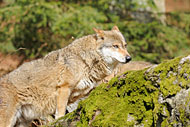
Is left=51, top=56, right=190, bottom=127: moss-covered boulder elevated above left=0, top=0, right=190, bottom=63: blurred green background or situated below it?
above

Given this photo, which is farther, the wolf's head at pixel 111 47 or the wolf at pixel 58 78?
the wolf's head at pixel 111 47

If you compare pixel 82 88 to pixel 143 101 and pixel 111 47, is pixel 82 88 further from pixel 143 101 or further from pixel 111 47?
pixel 143 101

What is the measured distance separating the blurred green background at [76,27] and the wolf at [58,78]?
164 inches

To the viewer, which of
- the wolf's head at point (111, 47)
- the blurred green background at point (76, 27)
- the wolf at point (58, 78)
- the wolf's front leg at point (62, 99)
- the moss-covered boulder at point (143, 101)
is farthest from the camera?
the blurred green background at point (76, 27)

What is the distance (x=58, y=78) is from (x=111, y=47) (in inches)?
54.6

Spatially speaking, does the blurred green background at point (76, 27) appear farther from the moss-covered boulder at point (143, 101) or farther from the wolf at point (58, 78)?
the moss-covered boulder at point (143, 101)

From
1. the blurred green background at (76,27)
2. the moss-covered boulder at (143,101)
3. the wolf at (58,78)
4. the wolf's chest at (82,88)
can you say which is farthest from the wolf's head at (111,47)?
the blurred green background at (76,27)

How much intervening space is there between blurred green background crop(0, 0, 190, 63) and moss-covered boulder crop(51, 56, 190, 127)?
23.7 feet

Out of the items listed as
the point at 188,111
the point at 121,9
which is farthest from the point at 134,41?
the point at 188,111

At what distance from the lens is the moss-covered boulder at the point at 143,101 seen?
9.52ft

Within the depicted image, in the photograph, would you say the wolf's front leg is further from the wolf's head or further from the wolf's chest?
the wolf's head

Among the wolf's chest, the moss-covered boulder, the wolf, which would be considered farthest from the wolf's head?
the moss-covered boulder

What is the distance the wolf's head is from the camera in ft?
21.1

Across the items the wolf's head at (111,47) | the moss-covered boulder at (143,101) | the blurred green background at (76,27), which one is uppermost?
the moss-covered boulder at (143,101)
